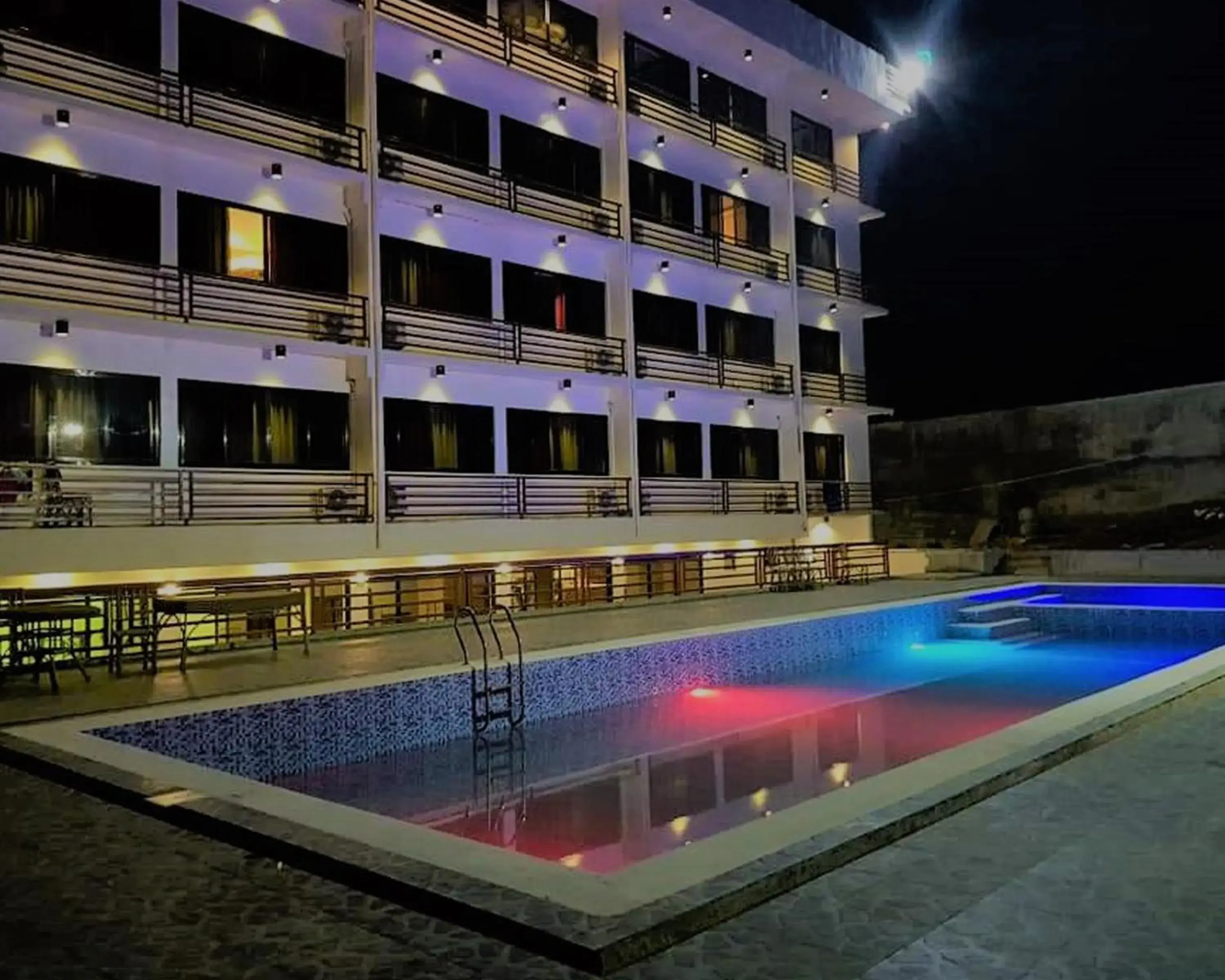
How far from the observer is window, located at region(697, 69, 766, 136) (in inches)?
772

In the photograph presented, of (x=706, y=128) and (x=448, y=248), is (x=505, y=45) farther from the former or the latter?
(x=706, y=128)

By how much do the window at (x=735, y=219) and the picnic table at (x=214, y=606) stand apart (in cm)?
1194

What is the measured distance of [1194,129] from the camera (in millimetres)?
22109

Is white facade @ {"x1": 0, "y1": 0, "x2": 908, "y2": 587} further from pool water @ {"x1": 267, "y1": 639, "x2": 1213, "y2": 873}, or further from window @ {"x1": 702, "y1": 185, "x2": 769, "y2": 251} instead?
pool water @ {"x1": 267, "y1": 639, "x2": 1213, "y2": 873}

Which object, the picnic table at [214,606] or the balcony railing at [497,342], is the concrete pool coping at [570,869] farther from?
the balcony railing at [497,342]

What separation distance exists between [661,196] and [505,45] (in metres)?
4.18

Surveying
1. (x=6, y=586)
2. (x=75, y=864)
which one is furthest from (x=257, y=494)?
(x=75, y=864)

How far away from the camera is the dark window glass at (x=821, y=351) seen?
21.7 metres

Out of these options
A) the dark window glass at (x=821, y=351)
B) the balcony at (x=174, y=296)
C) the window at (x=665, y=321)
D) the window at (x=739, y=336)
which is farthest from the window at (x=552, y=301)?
the dark window glass at (x=821, y=351)

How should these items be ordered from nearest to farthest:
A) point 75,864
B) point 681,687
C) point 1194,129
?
point 75,864 → point 681,687 → point 1194,129

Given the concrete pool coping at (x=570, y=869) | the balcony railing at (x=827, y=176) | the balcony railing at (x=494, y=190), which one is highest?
the balcony railing at (x=827, y=176)

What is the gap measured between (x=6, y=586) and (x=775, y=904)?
9.68 metres

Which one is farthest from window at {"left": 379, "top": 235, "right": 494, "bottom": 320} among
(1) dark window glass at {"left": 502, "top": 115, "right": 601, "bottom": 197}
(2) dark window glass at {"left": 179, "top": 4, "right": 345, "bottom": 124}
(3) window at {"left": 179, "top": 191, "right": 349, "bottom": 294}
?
(2) dark window glass at {"left": 179, "top": 4, "right": 345, "bottom": 124}

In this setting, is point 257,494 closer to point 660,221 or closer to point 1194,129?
point 660,221
